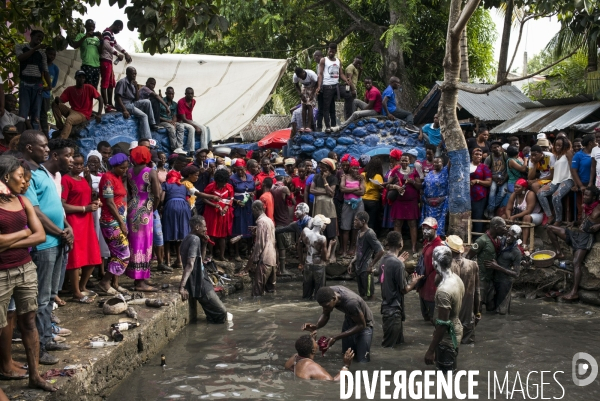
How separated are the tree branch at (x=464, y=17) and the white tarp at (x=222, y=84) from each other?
247 inches

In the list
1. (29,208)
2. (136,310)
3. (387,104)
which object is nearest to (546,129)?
(387,104)

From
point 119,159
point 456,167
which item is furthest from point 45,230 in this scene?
point 456,167

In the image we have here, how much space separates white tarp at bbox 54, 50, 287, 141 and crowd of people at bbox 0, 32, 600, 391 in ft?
3.58

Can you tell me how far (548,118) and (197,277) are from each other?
37.5ft

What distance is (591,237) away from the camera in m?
11.8

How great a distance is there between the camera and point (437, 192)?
14273mm

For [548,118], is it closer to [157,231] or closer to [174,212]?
[174,212]

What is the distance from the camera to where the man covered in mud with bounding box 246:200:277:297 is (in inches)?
484

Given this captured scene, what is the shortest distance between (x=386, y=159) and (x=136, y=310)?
9606 mm

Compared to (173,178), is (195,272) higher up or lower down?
lower down

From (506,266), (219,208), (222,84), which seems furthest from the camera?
(222,84)

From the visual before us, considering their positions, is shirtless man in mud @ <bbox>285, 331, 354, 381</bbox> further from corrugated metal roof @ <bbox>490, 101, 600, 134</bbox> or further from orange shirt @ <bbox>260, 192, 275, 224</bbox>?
corrugated metal roof @ <bbox>490, 101, 600, 134</bbox>

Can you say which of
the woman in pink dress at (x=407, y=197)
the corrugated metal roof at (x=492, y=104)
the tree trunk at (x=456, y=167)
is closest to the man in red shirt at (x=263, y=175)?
the woman in pink dress at (x=407, y=197)

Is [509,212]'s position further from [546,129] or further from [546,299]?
[546,129]
